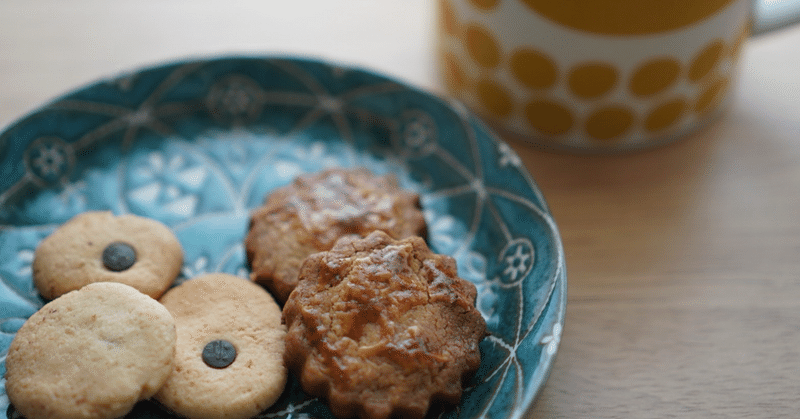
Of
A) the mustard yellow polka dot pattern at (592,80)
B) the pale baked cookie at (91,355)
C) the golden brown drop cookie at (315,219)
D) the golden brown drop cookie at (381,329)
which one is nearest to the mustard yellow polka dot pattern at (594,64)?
the mustard yellow polka dot pattern at (592,80)

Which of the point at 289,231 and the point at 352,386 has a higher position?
the point at 289,231

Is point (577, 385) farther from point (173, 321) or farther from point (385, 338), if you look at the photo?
point (173, 321)

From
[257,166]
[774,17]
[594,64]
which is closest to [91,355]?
[257,166]

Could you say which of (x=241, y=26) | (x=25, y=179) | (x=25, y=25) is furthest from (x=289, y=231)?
(x=25, y=25)

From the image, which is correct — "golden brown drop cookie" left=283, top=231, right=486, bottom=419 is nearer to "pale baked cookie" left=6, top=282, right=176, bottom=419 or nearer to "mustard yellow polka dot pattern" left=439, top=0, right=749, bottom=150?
"pale baked cookie" left=6, top=282, right=176, bottom=419

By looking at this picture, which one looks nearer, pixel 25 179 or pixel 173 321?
pixel 173 321

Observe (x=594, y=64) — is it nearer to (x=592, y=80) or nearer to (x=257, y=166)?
(x=592, y=80)

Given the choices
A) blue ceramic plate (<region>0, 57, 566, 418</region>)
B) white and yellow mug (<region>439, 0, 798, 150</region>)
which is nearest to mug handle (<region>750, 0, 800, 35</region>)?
white and yellow mug (<region>439, 0, 798, 150</region>)
